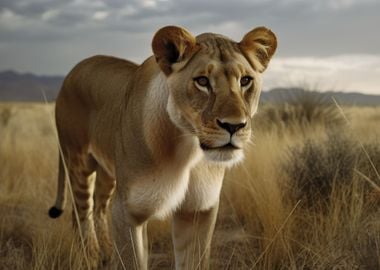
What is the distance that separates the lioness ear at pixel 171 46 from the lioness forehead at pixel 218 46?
0.28 ft

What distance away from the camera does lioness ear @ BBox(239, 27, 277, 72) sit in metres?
3.54

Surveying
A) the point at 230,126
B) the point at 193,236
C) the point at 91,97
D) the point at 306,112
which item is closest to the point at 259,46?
the point at 230,126

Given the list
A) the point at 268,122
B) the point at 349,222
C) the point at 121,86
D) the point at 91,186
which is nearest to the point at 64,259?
the point at 91,186

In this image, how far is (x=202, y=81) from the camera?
3.21 metres

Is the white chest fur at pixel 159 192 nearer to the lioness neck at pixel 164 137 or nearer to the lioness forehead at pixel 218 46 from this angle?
the lioness neck at pixel 164 137

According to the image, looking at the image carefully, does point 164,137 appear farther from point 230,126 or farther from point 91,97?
point 91,97

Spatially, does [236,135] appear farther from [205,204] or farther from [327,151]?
[327,151]

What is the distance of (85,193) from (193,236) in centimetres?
175

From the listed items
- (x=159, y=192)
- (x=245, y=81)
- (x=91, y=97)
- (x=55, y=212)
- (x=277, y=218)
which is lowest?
(x=55, y=212)

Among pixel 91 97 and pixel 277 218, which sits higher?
pixel 91 97

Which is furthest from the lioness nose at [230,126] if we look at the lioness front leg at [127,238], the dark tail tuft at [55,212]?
the dark tail tuft at [55,212]

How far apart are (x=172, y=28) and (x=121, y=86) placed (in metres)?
1.67

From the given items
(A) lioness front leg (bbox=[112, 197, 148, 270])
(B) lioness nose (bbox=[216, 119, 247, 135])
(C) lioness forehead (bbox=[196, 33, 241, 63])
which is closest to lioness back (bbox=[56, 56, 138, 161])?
(A) lioness front leg (bbox=[112, 197, 148, 270])

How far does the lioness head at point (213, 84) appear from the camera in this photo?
3.07 metres
